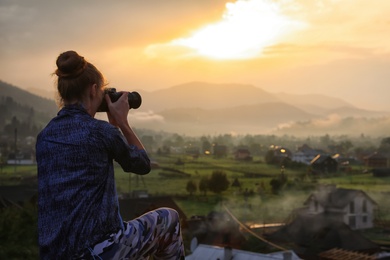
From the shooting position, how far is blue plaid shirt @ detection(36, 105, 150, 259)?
4.95ft

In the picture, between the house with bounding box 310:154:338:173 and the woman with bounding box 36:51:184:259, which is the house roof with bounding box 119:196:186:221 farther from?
the woman with bounding box 36:51:184:259

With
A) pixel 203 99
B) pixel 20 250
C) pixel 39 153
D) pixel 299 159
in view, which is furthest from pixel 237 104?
pixel 39 153

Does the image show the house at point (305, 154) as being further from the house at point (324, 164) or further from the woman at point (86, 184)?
the woman at point (86, 184)

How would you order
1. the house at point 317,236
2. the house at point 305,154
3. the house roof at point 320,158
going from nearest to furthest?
the house at point 317,236
the house roof at point 320,158
the house at point 305,154

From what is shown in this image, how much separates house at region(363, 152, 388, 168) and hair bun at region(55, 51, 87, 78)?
8558mm

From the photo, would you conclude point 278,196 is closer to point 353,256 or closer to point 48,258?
point 353,256

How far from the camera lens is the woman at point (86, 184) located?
1.51 meters

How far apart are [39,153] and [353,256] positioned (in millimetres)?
7144

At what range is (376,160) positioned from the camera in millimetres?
9648

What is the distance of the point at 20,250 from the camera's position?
23.2 ft

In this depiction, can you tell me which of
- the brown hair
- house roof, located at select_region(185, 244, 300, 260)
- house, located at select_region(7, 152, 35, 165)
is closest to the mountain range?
house, located at select_region(7, 152, 35, 165)

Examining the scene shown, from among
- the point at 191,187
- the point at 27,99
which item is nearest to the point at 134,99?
the point at 191,187

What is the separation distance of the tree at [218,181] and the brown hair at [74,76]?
844 centimetres

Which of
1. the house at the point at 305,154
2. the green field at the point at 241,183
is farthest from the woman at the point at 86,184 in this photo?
the house at the point at 305,154
